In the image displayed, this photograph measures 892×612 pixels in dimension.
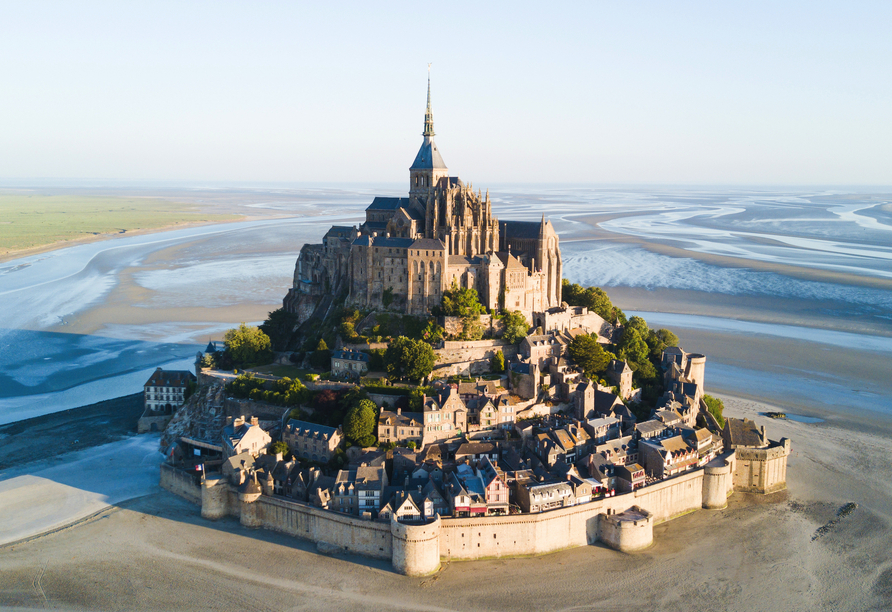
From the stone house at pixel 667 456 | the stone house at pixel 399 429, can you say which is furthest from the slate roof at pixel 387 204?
the stone house at pixel 667 456

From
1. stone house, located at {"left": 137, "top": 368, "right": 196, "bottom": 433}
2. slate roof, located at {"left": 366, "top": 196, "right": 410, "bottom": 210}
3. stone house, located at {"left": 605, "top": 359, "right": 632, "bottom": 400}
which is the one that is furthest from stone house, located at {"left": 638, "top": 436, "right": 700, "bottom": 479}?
stone house, located at {"left": 137, "top": 368, "right": 196, "bottom": 433}

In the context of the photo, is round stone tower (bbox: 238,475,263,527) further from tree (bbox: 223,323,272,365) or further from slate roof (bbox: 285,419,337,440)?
tree (bbox: 223,323,272,365)

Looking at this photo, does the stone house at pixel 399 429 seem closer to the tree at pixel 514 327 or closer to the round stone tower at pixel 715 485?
the tree at pixel 514 327

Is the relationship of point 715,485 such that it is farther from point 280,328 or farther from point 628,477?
point 280,328

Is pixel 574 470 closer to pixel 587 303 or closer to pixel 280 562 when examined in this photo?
pixel 280 562

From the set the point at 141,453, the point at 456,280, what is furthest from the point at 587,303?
the point at 141,453

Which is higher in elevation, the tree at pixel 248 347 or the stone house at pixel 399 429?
the tree at pixel 248 347
